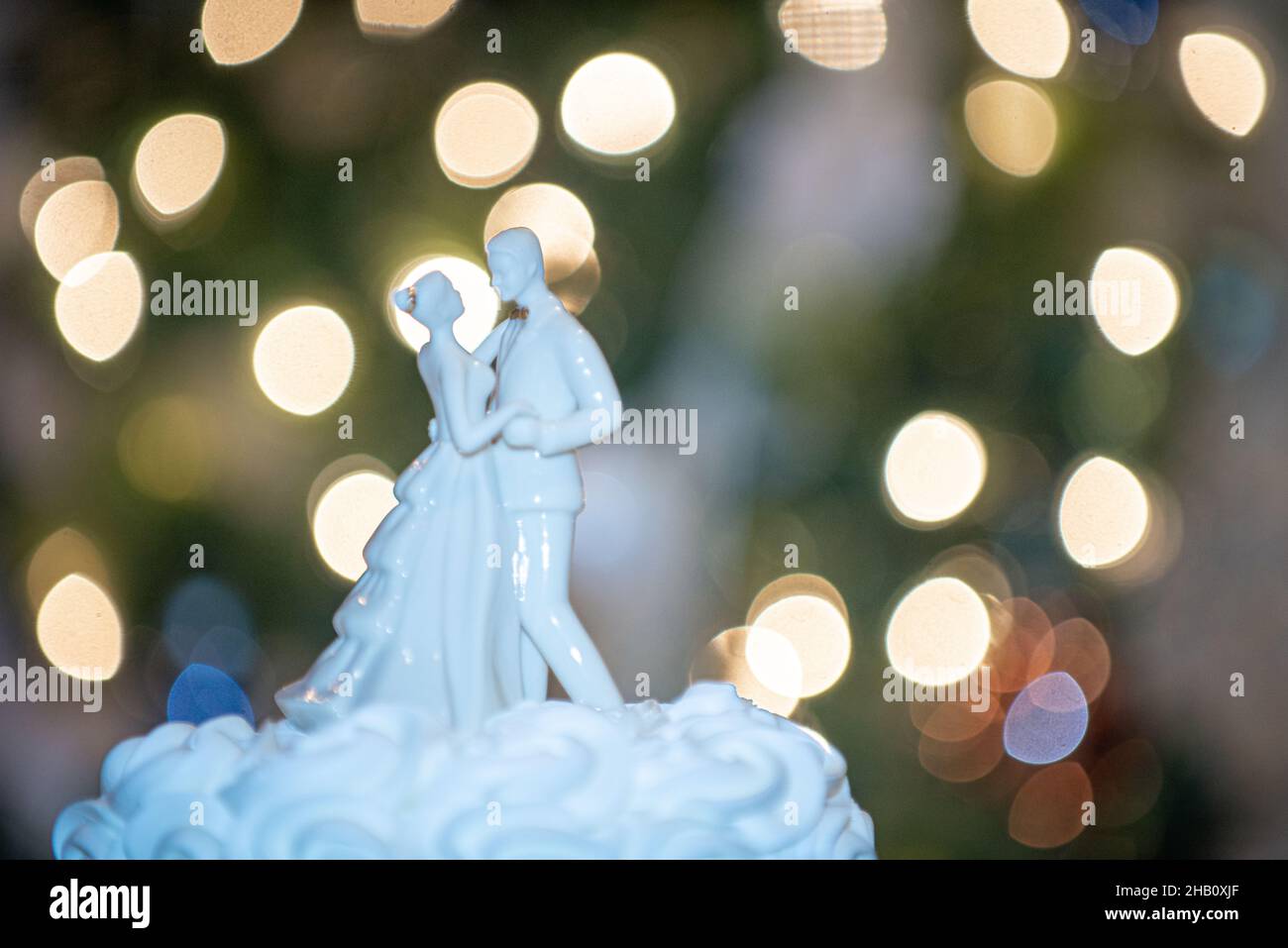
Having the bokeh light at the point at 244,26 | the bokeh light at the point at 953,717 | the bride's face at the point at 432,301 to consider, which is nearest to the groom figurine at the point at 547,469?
the bride's face at the point at 432,301

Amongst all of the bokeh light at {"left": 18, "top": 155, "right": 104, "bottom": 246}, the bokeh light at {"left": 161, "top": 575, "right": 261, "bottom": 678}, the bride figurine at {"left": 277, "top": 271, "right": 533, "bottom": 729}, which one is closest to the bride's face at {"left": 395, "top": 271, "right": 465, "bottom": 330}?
the bride figurine at {"left": 277, "top": 271, "right": 533, "bottom": 729}

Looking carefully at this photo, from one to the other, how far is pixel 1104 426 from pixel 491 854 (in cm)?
353

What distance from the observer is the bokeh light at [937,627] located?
5316 mm

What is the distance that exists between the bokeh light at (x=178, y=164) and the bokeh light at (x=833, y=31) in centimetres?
256

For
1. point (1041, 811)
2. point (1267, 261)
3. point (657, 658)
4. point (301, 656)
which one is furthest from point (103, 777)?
point (1267, 261)

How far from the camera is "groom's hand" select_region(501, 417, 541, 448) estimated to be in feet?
10.8

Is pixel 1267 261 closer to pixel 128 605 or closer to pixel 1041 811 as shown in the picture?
pixel 1041 811

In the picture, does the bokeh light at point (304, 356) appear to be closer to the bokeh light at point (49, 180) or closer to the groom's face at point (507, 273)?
the bokeh light at point (49, 180)

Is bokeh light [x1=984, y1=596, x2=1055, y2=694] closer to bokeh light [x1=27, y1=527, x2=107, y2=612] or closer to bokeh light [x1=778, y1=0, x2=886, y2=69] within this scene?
bokeh light [x1=778, y1=0, x2=886, y2=69]

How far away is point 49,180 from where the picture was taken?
17.1 feet

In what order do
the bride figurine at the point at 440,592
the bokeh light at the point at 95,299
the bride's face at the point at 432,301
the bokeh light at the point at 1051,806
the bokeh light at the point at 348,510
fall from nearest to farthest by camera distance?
the bride figurine at the point at 440,592, the bride's face at the point at 432,301, the bokeh light at the point at 1051,806, the bokeh light at the point at 95,299, the bokeh light at the point at 348,510

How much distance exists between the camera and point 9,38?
5.21 m

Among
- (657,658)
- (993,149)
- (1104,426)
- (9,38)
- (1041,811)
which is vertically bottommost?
(1041,811)

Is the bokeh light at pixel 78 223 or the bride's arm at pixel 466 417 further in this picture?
the bokeh light at pixel 78 223
